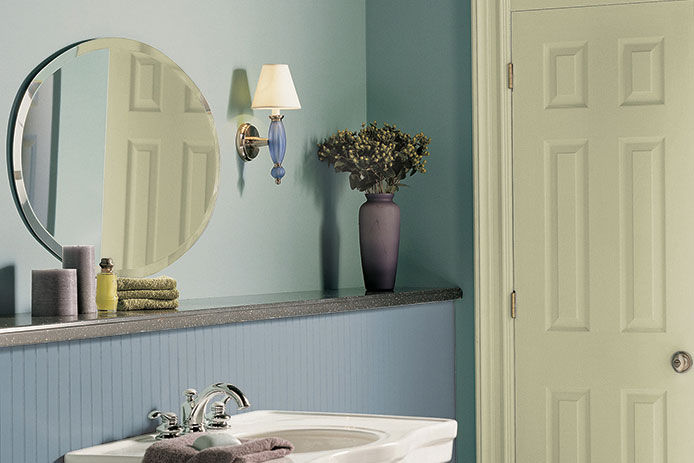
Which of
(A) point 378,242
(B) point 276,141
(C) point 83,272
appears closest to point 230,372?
(C) point 83,272

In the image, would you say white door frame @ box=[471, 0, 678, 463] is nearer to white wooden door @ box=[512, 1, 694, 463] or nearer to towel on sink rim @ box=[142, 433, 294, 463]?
white wooden door @ box=[512, 1, 694, 463]

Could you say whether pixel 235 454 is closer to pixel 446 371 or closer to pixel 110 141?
pixel 110 141

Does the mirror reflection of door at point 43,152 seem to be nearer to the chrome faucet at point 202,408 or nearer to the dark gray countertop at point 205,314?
the dark gray countertop at point 205,314

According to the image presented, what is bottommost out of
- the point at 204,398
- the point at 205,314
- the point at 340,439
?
the point at 340,439

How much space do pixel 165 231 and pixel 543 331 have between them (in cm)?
157

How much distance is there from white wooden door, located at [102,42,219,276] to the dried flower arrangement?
2.37 ft

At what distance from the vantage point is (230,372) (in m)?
2.35

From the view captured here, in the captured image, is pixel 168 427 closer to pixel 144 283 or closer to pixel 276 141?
pixel 144 283

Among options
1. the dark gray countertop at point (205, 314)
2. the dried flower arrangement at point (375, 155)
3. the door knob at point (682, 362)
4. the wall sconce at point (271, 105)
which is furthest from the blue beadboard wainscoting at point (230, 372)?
the door knob at point (682, 362)

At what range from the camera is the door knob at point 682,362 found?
3.37m

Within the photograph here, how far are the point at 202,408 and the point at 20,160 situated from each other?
651mm

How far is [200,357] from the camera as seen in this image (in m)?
2.23

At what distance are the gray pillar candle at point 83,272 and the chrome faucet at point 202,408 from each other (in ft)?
0.94

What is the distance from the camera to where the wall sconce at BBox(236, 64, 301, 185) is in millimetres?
2947
